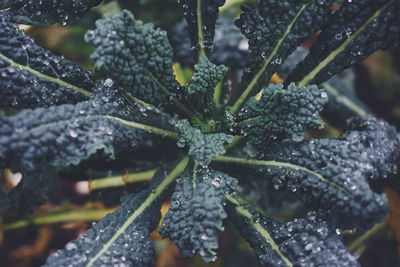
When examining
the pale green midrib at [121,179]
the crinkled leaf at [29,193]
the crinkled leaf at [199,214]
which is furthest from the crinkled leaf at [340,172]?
the crinkled leaf at [29,193]

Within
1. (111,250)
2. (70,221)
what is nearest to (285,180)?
(111,250)

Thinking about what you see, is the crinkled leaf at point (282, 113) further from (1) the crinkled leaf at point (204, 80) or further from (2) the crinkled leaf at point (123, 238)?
(2) the crinkled leaf at point (123, 238)

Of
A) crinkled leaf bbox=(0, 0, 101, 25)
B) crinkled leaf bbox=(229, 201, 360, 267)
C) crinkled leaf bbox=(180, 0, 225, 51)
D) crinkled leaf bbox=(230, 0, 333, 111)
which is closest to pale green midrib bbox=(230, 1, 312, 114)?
crinkled leaf bbox=(230, 0, 333, 111)

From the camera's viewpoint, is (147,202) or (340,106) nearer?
(147,202)

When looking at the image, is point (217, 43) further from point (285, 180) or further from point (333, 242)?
point (333, 242)

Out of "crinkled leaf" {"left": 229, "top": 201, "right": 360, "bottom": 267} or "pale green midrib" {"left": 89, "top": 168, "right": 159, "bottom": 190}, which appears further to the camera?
"pale green midrib" {"left": 89, "top": 168, "right": 159, "bottom": 190}

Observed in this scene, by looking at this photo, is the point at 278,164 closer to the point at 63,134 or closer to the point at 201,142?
the point at 201,142

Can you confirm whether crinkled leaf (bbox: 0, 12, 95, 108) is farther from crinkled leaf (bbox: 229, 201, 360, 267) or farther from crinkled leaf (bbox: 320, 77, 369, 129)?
crinkled leaf (bbox: 320, 77, 369, 129)

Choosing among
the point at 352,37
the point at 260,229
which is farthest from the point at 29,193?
the point at 352,37
